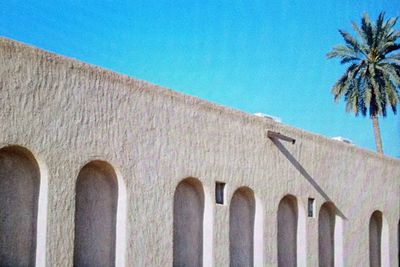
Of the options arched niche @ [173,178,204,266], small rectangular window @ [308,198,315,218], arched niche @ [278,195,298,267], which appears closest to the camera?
arched niche @ [173,178,204,266]

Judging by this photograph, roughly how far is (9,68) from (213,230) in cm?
519

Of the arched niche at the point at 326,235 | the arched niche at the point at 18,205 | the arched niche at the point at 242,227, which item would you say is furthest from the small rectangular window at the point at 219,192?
the arched niche at the point at 18,205

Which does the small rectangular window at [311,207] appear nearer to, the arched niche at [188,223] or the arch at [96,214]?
the arched niche at [188,223]

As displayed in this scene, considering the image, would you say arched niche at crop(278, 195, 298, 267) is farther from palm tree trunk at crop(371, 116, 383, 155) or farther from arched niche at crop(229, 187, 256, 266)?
palm tree trunk at crop(371, 116, 383, 155)

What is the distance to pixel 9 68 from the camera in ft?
33.5

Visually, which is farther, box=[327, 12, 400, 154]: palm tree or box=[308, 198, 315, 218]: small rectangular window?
box=[327, 12, 400, 154]: palm tree

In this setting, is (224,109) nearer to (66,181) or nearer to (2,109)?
(66,181)

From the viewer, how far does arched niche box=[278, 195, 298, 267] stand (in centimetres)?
1584

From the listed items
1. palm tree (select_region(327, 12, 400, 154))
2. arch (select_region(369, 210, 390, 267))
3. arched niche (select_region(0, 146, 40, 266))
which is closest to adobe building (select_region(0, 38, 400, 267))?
arched niche (select_region(0, 146, 40, 266))

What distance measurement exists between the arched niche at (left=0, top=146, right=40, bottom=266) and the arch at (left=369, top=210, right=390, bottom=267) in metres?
11.4

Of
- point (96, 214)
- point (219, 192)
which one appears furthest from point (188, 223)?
point (96, 214)

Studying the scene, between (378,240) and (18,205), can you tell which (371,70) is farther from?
(18,205)

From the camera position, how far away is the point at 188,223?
43.8ft

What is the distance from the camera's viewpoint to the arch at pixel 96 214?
11.1 metres
